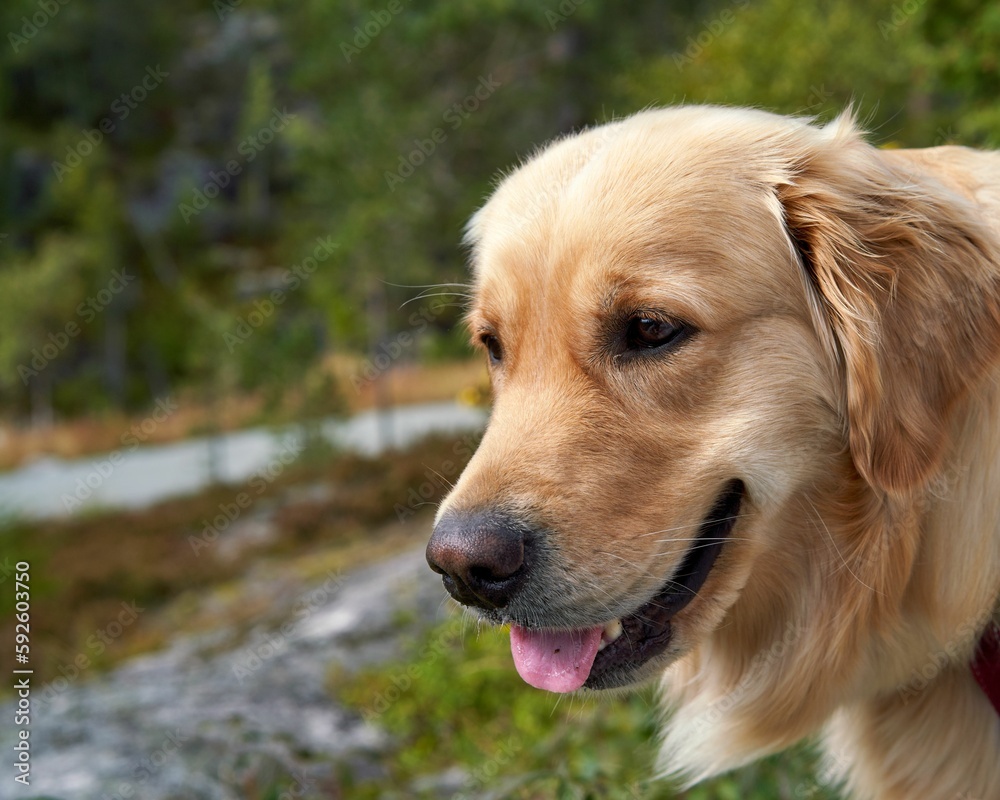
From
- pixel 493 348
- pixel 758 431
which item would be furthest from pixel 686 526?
pixel 493 348

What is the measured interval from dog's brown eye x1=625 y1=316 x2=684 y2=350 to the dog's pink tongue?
0.67m

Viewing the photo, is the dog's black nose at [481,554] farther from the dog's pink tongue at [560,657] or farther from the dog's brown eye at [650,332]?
the dog's brown eye at [650,332]

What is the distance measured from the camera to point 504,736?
4.27 meters

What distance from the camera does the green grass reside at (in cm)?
313

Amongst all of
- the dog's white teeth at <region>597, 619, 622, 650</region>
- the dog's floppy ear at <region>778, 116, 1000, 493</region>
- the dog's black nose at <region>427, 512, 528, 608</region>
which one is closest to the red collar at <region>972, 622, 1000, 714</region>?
the dog's floppy ear at <region>778, 116, 1000, 493</region>

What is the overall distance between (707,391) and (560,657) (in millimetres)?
704

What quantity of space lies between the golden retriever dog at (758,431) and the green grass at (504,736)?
73cm

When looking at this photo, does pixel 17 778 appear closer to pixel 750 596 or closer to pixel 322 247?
pixel 750 596

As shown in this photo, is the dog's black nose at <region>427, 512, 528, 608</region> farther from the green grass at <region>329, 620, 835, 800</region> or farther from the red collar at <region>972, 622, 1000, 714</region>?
the red collar at <region>972, 622, 1000, 714</region>

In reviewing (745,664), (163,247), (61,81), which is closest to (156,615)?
(745,664)

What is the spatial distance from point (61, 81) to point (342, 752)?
39741mm

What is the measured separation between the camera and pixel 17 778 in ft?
11.3

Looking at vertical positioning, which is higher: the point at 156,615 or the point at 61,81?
the point at 156,615

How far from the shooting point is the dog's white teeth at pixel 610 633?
7.04 feet
